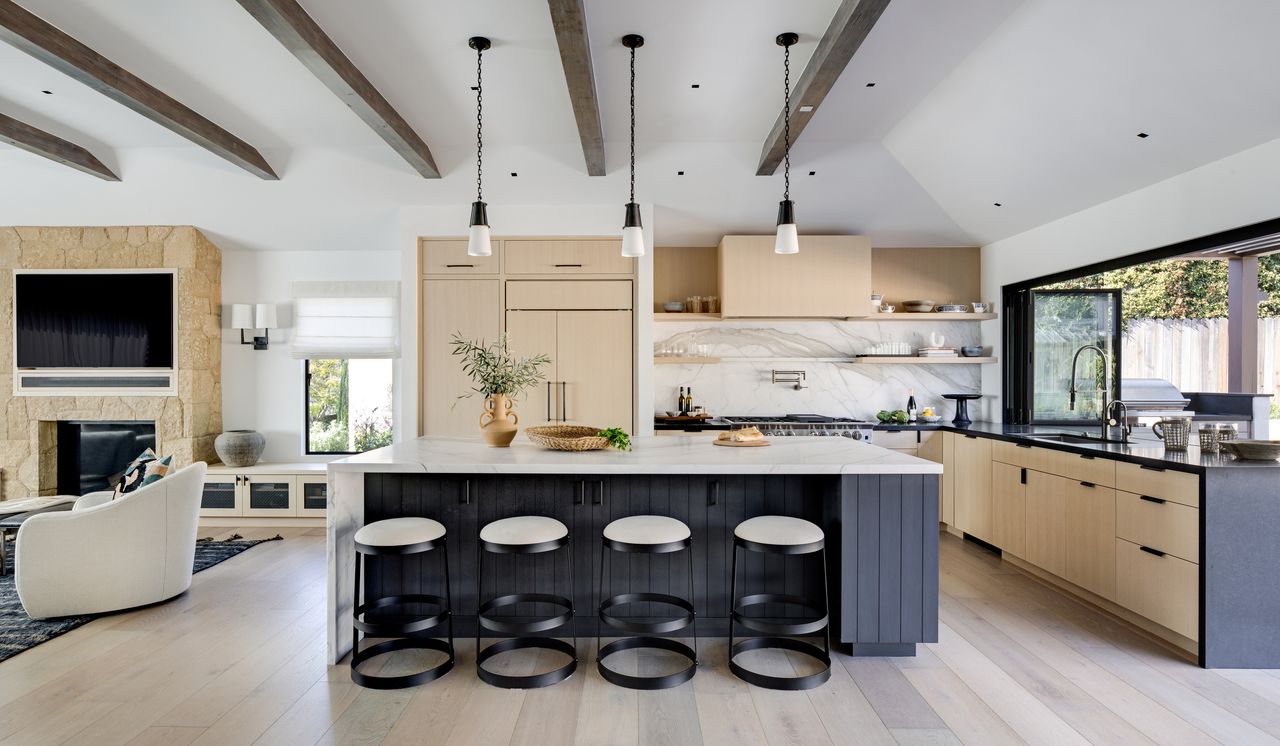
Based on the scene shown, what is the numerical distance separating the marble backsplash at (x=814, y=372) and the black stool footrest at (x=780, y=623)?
310 centimetres

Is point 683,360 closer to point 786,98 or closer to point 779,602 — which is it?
point 786,98

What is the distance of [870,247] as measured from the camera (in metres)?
5.84

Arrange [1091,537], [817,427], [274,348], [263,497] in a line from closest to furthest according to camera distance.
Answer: [1091,537]
[817,427]
[263,497]
[274,348]

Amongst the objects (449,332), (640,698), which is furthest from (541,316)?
(640,698)

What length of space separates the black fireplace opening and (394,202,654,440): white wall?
2603 millimetres

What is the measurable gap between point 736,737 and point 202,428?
18.0 feet

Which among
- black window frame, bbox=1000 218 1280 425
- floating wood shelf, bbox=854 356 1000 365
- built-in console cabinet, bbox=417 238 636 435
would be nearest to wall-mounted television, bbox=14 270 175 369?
built-in console cabinet, bbox=417 238 636 435

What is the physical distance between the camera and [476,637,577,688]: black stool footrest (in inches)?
109

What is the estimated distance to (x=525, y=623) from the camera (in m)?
2.90

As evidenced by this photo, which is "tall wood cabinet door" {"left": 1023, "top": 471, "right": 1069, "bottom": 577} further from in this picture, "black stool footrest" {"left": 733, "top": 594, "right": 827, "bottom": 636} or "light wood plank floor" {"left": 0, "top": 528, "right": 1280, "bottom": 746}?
"black stool footrest" {"left": 733, "top": 594, "right": 827, "bottom": 636}

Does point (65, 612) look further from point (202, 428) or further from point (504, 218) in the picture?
point (504, 218)

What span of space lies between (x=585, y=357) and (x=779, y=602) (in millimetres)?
2729

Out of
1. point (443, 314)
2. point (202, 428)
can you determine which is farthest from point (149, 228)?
point (443, 314)

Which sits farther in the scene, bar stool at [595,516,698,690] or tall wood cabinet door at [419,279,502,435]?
tall wood cabinet door at [419,279,502,435]
